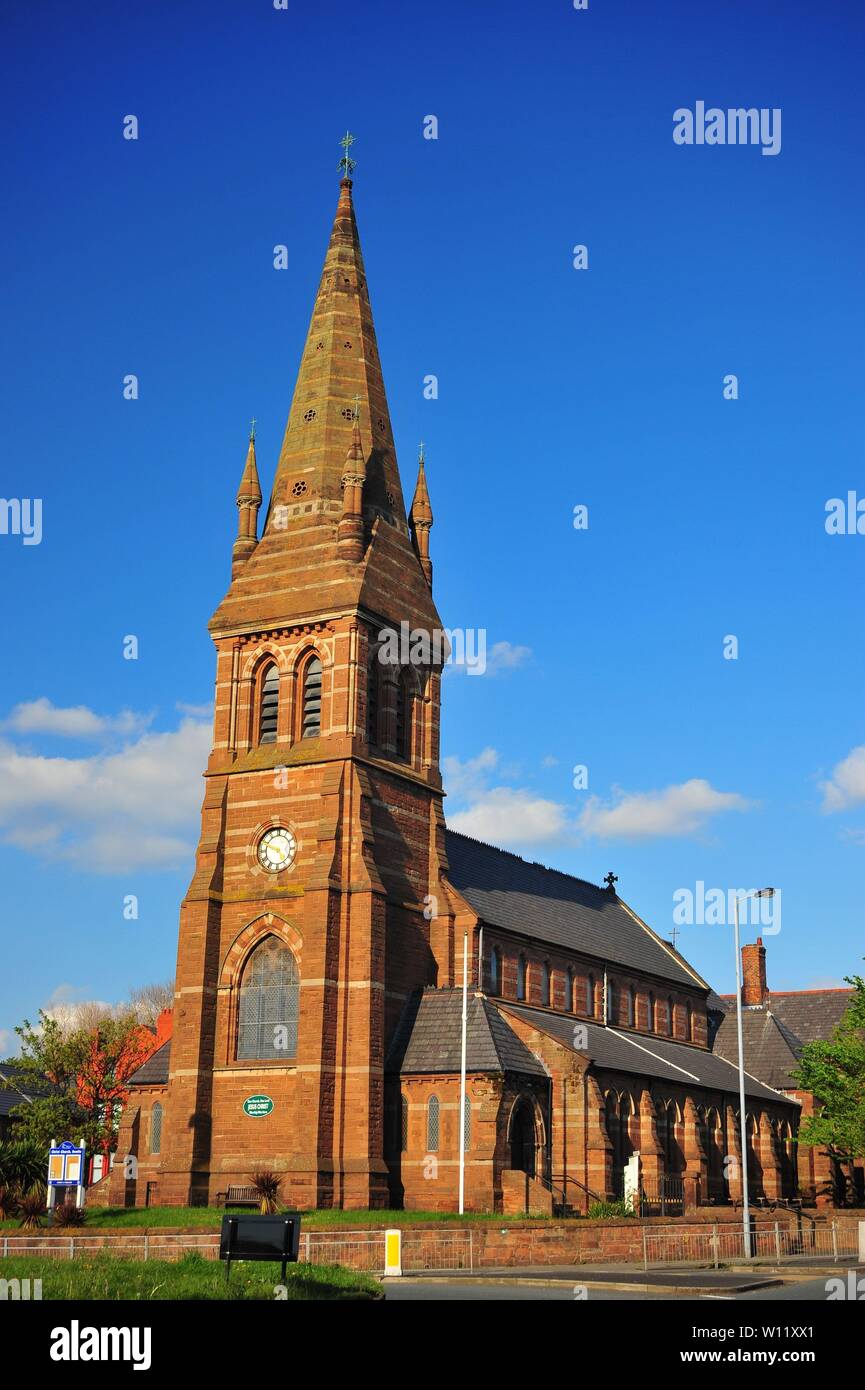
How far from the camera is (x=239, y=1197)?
153 ft

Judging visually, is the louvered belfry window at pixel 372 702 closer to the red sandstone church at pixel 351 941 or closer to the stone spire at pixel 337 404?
the red sandstone church at pixel 351 941

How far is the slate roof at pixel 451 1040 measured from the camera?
4875 cm

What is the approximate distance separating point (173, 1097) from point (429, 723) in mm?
17469

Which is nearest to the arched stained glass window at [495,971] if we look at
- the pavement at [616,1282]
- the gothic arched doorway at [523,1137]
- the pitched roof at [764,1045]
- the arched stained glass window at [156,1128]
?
the gothic arched doorway at [523,1137]

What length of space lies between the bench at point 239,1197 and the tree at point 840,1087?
24369 mm

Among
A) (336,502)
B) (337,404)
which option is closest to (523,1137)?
(336,502)

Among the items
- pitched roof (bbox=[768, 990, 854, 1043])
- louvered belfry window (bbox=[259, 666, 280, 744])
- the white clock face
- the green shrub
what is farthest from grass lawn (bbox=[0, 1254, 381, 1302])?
pitched roof (bbox=[768, 990, 854, 1043])

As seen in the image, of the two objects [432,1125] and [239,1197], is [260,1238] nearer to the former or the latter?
[239,1197]

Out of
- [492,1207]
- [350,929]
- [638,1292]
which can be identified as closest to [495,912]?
[350,929]

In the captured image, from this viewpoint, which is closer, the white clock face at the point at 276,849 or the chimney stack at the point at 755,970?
the white clock face at the point at 276,849

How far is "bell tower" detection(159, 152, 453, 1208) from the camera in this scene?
47.8 metres

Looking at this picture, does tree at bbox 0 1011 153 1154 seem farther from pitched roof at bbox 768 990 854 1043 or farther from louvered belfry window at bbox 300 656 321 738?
pitched roof at bbox 768 990 854 1043

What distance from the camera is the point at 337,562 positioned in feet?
178

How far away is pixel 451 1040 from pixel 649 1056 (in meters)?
18.6
